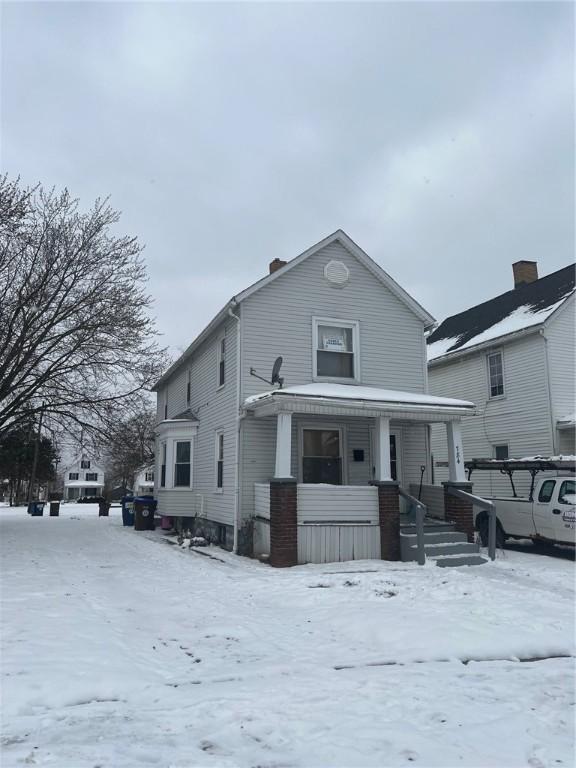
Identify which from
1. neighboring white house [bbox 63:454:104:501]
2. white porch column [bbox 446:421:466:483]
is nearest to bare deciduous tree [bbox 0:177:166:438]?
white porch column [bbox 446:421:466:483]

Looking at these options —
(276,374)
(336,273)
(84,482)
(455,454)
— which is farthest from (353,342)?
(84,482)

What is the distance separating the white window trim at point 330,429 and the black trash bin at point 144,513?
8238mm

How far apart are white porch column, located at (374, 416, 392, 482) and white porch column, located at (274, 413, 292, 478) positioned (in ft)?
6.69

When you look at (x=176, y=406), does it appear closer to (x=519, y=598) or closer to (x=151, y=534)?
Result: (x=151, y=534)

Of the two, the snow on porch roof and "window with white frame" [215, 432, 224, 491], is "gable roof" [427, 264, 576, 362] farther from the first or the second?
"window with white frame" [215, 432, 224, 491]

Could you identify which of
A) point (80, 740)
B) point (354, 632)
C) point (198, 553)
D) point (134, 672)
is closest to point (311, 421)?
point (198, 553)

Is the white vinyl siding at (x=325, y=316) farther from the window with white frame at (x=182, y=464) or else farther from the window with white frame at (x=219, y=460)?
the window with white frame at (x=182, y=464)

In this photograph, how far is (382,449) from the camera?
12.5m

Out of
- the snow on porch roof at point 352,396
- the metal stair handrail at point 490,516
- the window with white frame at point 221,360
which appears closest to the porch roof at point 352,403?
the snow on porch roof at point 352,396

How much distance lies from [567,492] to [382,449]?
4.17 meters

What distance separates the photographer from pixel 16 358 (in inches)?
626

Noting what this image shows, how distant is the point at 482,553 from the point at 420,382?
A: 471 centimetres

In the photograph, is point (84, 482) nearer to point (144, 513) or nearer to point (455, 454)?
point (144, 513)

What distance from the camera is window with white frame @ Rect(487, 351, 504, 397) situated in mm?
20312
